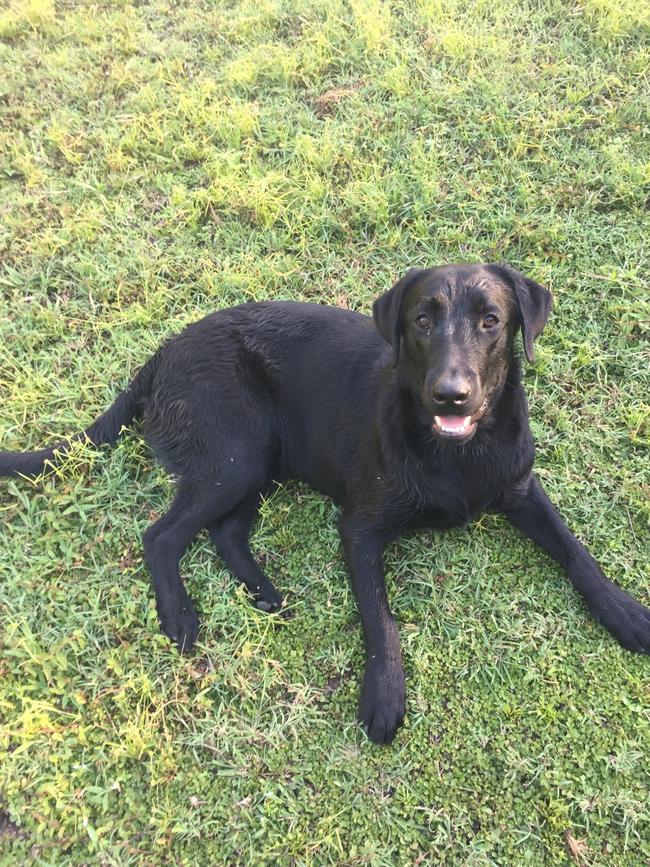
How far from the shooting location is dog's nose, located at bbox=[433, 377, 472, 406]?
224 cm

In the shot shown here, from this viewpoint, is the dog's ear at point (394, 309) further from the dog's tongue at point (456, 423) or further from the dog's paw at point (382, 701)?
the dog's paw at point (382, 701)

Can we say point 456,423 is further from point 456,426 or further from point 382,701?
point 382,701

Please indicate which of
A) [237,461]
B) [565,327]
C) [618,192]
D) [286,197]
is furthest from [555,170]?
[237,461]

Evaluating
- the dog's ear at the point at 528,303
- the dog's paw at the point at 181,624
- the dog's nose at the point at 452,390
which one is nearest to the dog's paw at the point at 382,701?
the dog's paw at the point at 181,624

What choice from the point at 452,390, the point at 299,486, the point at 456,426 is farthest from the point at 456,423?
the point at 299,486

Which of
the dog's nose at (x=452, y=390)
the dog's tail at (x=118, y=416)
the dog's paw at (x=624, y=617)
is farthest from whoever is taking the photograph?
the dog's tail at (x=118, y=416)

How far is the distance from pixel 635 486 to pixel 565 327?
101cm

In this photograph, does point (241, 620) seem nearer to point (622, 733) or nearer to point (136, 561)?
point (136, 561)

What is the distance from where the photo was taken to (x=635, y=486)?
3.02 metres

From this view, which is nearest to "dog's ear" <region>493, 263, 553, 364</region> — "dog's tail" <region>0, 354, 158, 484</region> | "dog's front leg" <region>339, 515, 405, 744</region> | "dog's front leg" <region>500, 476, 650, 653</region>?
"dog's front leg" <region>500, 476, 650, 653</region>

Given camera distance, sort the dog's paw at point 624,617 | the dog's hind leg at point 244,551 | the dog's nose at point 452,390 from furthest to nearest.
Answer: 1. the dog's hind leg at point 244,551
2. the dog's paw at point 624,617
3. the dog's nose at point 452,390

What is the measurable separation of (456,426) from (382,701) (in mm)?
1079

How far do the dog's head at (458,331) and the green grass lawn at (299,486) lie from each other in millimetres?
811

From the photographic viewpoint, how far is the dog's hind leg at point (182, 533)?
274 cm
